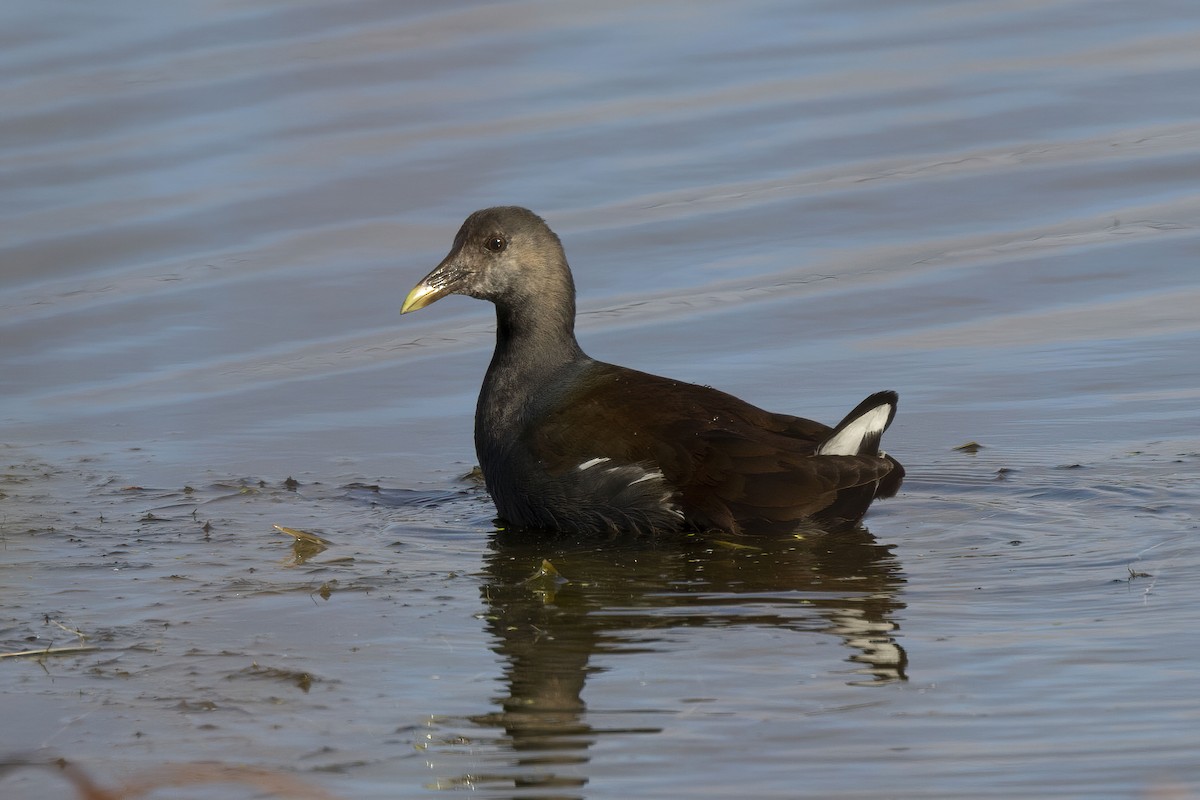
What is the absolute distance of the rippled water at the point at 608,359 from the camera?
4.61 m

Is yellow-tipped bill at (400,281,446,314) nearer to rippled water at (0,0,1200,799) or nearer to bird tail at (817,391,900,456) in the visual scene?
rippled water at (0,0,1200,799)

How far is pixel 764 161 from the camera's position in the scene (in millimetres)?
11914

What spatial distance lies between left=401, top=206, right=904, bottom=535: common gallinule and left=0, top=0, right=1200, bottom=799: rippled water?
0.16 meters

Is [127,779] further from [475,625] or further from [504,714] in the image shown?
[475,625]

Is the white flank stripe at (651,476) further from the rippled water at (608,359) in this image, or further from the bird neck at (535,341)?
the bird neck at (535,341)

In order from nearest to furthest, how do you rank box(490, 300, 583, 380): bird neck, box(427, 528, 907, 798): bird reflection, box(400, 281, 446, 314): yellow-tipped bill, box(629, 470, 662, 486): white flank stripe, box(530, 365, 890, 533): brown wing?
1. box(427, 528, 907, 798): bird reflection
2. box(530, 365, 890, 533): brown wing
3. box(629, 470, 662, 486): white flank stripe
4. box(490, 300, 583, 380): bird neck
5. box(400, 281, 446, 314): yellow-tipped bill

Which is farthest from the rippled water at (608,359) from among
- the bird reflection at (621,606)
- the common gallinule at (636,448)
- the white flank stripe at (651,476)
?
the white flank stripe at (651,476)

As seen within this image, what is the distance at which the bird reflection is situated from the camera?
4535 mm

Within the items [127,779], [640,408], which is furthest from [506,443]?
[127,779]

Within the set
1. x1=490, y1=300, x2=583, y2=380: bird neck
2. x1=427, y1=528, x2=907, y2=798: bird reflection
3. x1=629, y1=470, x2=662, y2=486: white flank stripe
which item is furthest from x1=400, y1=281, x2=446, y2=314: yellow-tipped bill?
x1=629, y1=470, x2=662, y2=486: white flank stripe

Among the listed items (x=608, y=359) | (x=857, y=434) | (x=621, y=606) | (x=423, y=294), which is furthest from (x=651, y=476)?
(x=608, y=359)

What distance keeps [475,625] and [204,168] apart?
726 cm

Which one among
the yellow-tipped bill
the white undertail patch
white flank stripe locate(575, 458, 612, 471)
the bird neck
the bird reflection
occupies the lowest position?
the bird reflection

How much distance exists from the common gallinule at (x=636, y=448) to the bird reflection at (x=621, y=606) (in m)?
0.13
